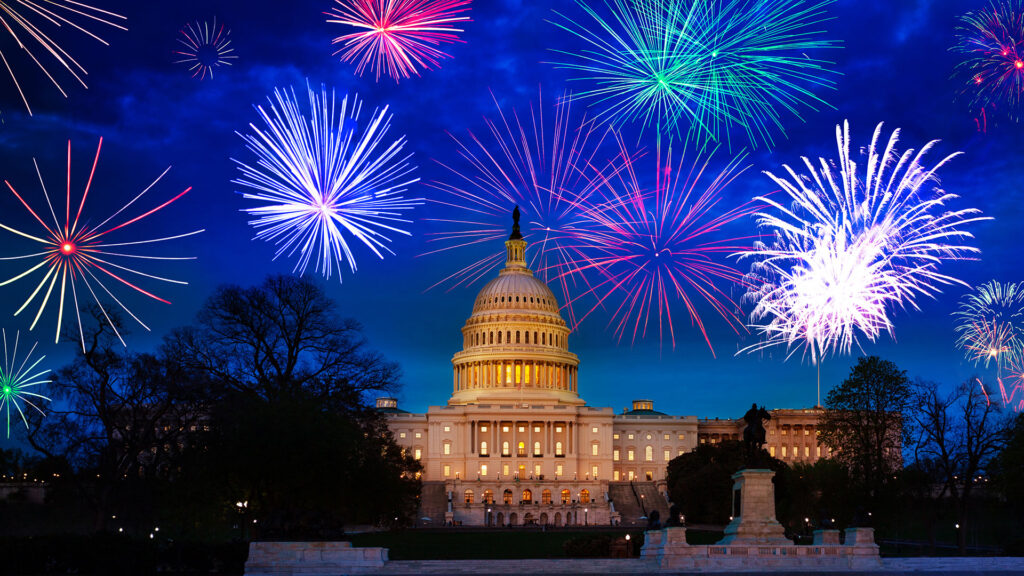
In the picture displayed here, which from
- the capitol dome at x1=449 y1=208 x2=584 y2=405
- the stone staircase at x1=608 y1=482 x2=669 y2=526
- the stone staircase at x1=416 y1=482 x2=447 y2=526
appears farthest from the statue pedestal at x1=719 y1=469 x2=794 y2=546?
the capitol dome at x1=449 y1=208 x2=584 y2=405

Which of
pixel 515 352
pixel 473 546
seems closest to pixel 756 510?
pixel 473 546

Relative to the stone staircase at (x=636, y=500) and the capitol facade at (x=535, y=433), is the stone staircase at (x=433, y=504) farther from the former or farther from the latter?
the stone staircase at (x=636, y=500)

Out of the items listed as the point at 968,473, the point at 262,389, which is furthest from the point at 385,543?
the point at 968,473

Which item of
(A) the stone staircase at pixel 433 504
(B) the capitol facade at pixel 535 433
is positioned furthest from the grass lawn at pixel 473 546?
(B) the capitol facade at pixel 535 433

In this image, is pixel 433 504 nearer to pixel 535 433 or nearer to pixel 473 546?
pixel 535 433

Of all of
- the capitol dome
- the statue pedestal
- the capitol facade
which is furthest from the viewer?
the capitol dome

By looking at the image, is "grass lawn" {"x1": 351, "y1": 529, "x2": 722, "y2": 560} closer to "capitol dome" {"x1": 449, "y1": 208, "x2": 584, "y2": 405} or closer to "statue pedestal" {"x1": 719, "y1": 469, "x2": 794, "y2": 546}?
"statue pedestal" {"x1": 719, "y1": 469, "x2": 794, "y2": 546}
